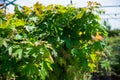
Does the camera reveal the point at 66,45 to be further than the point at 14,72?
Yes

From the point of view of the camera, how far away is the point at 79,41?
2.96m

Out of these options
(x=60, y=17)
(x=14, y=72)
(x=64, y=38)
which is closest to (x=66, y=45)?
(x=64, y=38)

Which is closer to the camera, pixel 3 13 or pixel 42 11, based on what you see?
pixel 3 13

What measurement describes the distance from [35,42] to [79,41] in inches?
21.5

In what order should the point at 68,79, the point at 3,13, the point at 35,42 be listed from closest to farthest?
the point at 35,42 → the point at 3,13 → the point at 68,79

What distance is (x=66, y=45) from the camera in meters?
2.86

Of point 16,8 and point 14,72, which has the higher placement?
point 16,8

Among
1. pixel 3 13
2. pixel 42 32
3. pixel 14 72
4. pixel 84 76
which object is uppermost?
pixel 3 13

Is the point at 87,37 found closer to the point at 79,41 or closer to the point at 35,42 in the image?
the point at 79,41

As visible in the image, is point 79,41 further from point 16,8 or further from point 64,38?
point 16,8

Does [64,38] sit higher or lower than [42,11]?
lower

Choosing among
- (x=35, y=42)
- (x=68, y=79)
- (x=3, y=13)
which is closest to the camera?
(x=35, y=42)

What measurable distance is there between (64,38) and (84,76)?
0.46 metres

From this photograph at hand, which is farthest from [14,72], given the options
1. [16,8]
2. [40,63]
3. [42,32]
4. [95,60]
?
[95,60]
